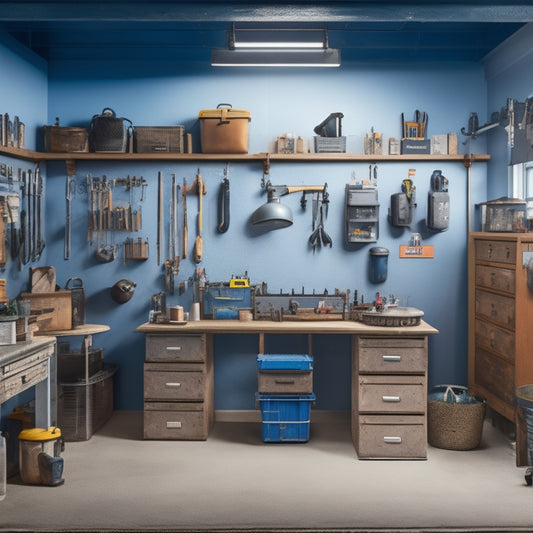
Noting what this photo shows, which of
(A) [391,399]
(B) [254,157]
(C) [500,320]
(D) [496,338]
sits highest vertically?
(B) [254,157]

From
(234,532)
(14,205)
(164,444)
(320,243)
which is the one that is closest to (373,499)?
(234,532)

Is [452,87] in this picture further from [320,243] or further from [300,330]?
[300,330]

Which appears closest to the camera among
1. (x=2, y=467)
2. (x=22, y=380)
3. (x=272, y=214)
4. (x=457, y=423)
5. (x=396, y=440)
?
(x=2, y=467)

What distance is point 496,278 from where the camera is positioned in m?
5.55

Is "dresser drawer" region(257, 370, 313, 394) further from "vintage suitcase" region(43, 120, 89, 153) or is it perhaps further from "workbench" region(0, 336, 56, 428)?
"vintage suitcase" region(43, 120, 89, 153)

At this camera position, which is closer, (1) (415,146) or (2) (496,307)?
(2) (496,307)

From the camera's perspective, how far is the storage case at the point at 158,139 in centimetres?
604

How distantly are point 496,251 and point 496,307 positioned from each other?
44 centimetres

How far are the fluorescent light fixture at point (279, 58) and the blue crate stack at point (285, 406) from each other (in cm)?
231

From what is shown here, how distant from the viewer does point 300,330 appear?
216 inches

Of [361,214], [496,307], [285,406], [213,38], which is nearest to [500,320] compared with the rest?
[496,307]

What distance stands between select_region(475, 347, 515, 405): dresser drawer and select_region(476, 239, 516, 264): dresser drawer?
766 millimetres

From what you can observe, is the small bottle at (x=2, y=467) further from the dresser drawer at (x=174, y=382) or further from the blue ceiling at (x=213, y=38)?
the blue ceiling at (x=213, y=38)

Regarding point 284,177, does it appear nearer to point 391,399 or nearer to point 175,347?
point 175,347
